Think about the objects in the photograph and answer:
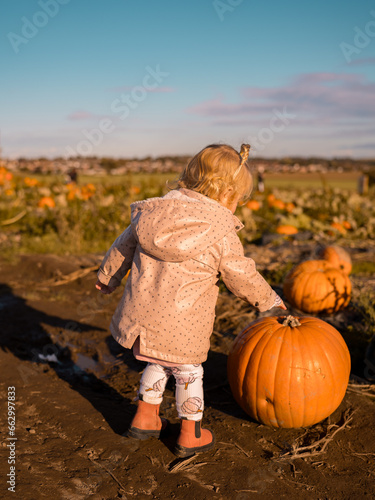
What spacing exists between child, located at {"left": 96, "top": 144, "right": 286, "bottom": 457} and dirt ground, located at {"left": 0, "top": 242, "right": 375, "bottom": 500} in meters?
0.21

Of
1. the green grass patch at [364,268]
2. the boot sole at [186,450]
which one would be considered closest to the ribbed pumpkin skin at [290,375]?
the boot sole at [186,450]

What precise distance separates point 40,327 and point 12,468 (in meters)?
2.31

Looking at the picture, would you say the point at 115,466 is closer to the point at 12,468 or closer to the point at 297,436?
the point at 12,468

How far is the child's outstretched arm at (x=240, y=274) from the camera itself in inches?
102

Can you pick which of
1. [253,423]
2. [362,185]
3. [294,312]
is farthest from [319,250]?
[362,185]

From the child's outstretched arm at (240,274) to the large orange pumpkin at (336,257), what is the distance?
3.45m

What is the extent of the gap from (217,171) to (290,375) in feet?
4.33

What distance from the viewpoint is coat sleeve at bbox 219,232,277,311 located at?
8.48 ft

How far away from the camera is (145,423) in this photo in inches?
108

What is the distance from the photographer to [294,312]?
517 centimetres

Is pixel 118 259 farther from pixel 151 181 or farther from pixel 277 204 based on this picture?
pixel 151 181

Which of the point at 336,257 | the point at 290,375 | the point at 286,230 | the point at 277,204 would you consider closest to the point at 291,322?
the point at 290,375

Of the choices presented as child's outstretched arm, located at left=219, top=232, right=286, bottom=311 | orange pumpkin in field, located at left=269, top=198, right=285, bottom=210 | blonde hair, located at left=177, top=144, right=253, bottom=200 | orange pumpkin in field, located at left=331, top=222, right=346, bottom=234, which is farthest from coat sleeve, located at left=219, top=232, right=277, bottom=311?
orange pumpkin in field, located at left=269, top=198, right=285, bottom=210

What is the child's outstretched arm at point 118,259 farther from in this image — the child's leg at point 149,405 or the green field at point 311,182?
the green field at point 311,182
